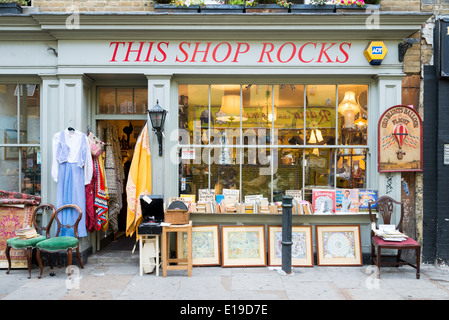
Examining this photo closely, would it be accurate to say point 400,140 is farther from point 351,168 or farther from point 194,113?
point 194,113

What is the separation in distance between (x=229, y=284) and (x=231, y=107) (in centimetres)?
319

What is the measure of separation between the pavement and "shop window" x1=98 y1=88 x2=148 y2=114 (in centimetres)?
294

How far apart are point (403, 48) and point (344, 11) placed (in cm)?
122

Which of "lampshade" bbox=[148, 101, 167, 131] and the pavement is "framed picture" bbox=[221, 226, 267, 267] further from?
"lampshade" bbox=[148, 101, 167, 131]

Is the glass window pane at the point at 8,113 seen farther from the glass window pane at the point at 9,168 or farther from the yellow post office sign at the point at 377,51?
the yellow post office sign at the point at 377,51

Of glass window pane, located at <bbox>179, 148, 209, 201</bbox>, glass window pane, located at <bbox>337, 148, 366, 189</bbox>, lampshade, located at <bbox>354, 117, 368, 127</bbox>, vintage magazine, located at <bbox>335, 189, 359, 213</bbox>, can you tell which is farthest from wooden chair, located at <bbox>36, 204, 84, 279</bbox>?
lampshade, located at <bbox>354, 117, 368, 127</bbox>

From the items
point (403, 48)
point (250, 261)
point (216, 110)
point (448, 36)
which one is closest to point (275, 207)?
point (250, 261)

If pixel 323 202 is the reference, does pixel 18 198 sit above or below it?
above

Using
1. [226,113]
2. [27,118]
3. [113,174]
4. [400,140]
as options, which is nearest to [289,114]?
[226,113]

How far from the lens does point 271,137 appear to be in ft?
22.5

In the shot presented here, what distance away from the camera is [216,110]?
6883 millimetres

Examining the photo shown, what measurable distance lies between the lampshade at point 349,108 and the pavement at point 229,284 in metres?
2.63

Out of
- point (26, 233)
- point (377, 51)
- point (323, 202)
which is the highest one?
point (377, 51)

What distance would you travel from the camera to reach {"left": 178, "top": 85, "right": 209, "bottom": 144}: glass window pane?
6859 mm
